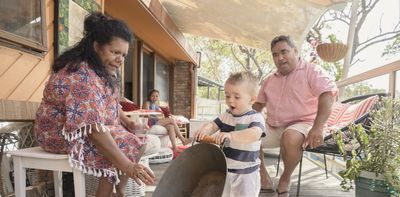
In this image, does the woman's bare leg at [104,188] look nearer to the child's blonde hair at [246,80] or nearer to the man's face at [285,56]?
the child's blonde hair at [246,80]

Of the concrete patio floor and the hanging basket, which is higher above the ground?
the hanging basket

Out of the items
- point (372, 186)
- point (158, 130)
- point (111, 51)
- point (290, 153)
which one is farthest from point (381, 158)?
point (158, 130)

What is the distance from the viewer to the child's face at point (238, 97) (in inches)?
68.6

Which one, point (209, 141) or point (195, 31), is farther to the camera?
point (195, 31)

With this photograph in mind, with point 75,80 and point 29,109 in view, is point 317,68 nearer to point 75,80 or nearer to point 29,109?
point 75,80

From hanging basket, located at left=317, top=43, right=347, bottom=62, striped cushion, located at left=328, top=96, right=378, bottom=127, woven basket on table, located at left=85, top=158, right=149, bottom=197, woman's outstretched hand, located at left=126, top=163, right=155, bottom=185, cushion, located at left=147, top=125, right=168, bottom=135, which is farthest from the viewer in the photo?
hanging basket, located at left=317, top=43, right=347, bottom=62

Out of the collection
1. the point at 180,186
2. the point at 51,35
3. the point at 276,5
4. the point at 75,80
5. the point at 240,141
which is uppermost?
the point at 276,5

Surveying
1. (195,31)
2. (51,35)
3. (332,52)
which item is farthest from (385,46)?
(51,35)

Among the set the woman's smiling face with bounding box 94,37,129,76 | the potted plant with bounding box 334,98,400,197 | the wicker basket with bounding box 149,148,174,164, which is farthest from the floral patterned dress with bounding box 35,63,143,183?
the wicker basket with bounding box 149,148,174,164

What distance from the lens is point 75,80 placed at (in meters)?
1.58

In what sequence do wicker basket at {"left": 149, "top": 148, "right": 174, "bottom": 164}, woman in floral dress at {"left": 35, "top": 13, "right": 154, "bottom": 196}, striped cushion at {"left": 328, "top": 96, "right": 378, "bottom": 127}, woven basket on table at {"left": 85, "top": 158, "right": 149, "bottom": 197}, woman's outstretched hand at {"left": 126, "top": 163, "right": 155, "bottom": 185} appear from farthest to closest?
1. wicker basket at {"left": 149, "top": 148, "right": 174, "bottom": 164}
2. striped cushion at {"left": 328, "top": 96, "right": 378, "bottom": 127}
3. woven basket on table at {"left": 85, "top": 158, "right": 149, "bottom": 197}
4. woman in floral dress at {"left": 35, "top": 13, "right": 154, "bottom": 196}
5. woman's outstretched hand at {"left": 126, "top": 163, "right": 155, "bottom": 185}

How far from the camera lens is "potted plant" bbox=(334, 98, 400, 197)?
6.19 ft

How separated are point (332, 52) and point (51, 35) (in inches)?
146

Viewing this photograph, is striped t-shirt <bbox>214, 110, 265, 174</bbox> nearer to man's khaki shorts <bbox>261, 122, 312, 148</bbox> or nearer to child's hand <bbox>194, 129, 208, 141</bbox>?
child's hand <bbox>194, 129, 208, 141</bbox>
